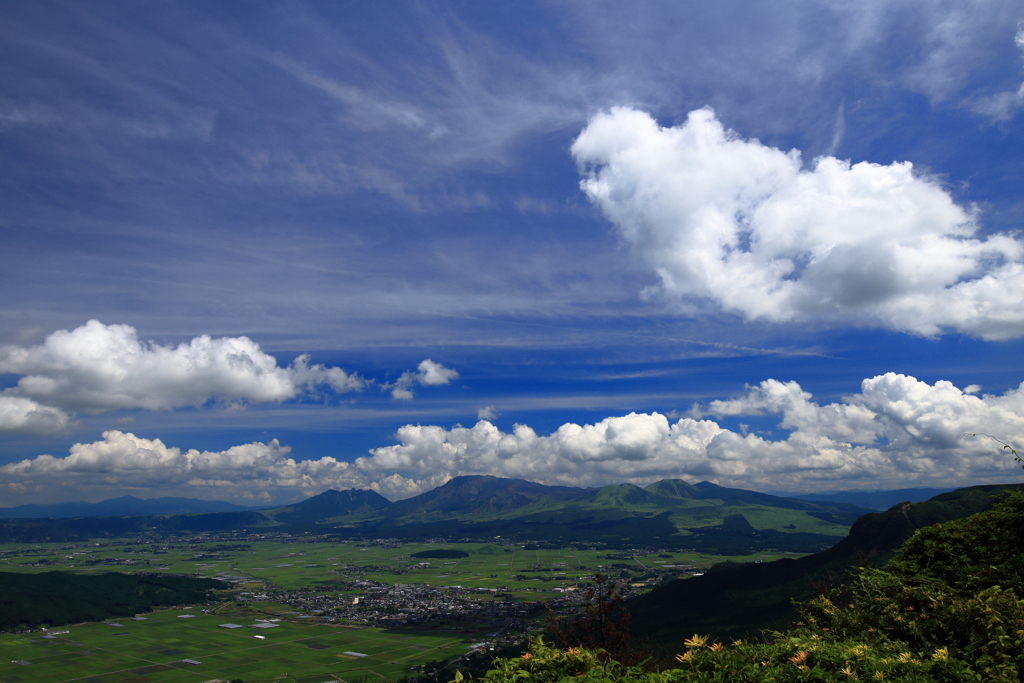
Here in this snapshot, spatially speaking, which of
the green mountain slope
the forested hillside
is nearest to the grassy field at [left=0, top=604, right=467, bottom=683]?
the green mountain slope

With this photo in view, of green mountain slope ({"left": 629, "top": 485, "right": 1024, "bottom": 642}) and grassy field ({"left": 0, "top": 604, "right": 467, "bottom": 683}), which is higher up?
green mountain slope ({"left": 629, "top": 485, "right": 1024, "bottom": 642})

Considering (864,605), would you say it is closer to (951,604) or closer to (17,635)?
(951,604)

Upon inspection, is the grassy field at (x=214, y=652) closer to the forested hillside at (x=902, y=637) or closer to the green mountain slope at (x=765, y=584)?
the green mountain slope at (x=765, y=584)

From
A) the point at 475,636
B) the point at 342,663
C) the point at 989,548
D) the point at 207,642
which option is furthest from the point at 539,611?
the point at 989,548

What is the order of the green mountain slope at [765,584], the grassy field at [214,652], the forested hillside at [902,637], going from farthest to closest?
the green mountain slope at [765,584] → the grassy field at [214,652] → the forested hillside at [902,637]

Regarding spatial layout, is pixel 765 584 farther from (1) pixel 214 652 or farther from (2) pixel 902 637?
(2) pixel 902 637

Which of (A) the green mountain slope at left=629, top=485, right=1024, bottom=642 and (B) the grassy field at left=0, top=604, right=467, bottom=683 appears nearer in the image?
(B) the grassy field at left=0, top=604, right=467, bottom=683

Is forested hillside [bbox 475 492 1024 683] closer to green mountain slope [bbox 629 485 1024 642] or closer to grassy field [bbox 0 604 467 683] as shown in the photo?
grassy field [bbox 0 604 467 683]

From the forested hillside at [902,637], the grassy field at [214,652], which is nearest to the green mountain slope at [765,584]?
the grassy field at [214,652]

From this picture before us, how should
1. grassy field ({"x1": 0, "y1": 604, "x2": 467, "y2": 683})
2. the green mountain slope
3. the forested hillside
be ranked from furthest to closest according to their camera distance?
the green mountain slope, grassy field ({"x1": 0, "y1": 604, "x2": 467, "y2": 683}), the forested hillside

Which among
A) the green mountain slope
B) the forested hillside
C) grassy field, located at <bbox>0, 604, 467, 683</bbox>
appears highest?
the forested hillside

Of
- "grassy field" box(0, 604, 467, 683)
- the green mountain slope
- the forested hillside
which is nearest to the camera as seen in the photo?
the forested hillside

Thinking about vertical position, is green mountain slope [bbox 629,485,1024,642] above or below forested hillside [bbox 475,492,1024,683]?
below

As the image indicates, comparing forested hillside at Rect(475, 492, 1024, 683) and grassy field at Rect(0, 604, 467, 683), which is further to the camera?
grassy field at Rect(0, 604, 467, 683)
